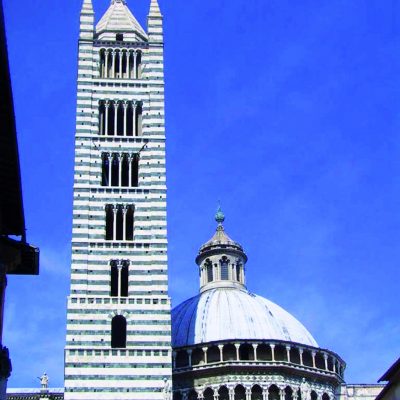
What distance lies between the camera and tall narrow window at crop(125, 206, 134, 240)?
37.1m

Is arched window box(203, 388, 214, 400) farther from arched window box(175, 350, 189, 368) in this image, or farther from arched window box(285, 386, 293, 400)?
arched window box(285, 386, 293, 400)

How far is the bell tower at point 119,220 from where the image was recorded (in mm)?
33562

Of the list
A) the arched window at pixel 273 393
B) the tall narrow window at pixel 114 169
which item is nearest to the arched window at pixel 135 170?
the tall narrow window at pixel 114 169

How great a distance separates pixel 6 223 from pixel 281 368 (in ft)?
87.6

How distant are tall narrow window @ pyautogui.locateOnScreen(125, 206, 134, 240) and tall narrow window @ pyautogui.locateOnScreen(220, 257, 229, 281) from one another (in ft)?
37.6

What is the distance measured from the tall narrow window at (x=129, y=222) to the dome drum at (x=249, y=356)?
266 inches

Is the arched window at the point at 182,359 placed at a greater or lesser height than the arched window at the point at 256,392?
greater

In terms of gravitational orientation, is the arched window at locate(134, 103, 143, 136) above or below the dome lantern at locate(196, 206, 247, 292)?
above

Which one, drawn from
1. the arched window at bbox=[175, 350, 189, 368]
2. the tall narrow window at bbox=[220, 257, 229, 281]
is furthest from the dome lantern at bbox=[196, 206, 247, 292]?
the arched window at bbox=[175, 350, 189, 368]

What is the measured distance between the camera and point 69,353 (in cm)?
3356

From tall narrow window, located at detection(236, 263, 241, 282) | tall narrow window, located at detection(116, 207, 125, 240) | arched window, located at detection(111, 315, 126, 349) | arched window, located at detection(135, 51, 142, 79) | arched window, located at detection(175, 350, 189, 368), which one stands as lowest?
arched window, located at detection(111, 315, 126, 349)

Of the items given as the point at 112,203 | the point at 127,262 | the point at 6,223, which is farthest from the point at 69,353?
the point at 6,223

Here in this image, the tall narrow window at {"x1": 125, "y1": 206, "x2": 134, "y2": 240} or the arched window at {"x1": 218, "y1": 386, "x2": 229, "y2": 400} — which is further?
the arched window at {"x1": 218, "y1": 386, "x2": 229, "y2": 400}

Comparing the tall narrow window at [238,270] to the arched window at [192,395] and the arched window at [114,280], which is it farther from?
the arched window at [114,280]
